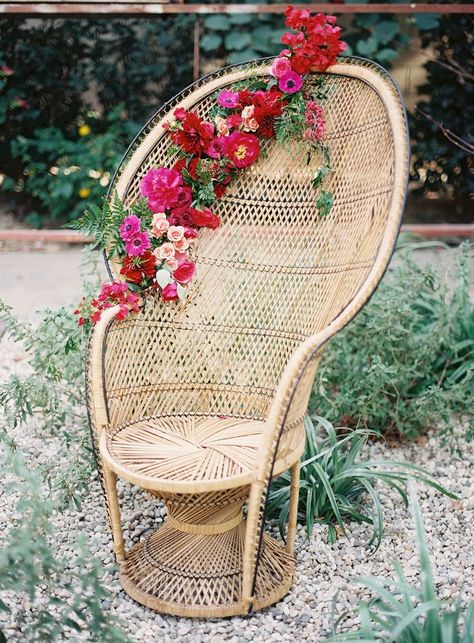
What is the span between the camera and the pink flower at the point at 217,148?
2.72 m

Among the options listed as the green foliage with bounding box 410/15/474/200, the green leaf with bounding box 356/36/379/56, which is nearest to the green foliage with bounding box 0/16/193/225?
the green leaf with bounding box 356/36/379/56

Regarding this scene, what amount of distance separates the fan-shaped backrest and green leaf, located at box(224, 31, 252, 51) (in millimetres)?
2588

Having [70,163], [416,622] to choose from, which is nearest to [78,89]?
[70,163]

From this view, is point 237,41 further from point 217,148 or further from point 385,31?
point 217,148

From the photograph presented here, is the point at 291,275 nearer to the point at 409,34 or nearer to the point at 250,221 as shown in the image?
the point at 250,221

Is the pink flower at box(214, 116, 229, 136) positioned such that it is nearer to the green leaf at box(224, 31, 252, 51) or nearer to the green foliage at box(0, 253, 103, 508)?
the green foliage at box(0, 253, 103, 508)

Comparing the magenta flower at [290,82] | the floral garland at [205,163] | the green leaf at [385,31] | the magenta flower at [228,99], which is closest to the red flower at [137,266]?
the floral garland at [205,163]

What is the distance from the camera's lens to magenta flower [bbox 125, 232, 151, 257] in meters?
2.55

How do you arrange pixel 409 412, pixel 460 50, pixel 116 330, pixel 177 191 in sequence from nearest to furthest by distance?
pixel 116 330 → pixel 177 191 → pixel 409 412 → pixel 460 50

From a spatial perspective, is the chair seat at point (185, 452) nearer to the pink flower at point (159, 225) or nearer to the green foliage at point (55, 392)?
the green foliage at point (55, 392)

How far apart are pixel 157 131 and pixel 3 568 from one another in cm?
145

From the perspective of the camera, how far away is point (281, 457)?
7.28 feet

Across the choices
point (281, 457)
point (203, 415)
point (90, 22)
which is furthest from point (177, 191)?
point (90, 22)

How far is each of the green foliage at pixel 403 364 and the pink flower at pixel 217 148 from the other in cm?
83
